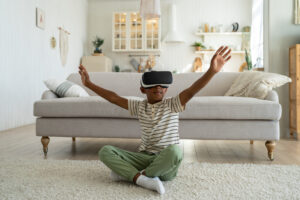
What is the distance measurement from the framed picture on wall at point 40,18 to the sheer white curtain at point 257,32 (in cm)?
403

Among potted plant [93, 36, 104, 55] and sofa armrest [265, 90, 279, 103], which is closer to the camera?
sofa armrest [265, 90, 279, 103]

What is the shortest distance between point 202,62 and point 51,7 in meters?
3.67

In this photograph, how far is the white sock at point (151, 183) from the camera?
58.7 inches

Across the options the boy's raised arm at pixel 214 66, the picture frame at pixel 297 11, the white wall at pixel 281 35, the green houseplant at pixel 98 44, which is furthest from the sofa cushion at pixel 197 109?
the green houseplant at pixel 98 44

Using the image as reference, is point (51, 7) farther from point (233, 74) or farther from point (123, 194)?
point (123, 194)

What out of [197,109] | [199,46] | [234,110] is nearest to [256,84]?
[234,110]

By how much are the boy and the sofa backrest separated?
155 centimetres

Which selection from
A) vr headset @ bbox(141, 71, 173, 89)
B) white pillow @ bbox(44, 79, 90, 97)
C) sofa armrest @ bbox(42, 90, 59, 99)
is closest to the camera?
vr headset @ bbox(141, 71, 173, 89)

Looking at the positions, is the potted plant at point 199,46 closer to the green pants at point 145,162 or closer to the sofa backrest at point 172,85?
the sofa backrest at point 172,85

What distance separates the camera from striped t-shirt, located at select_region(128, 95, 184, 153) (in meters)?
1.64

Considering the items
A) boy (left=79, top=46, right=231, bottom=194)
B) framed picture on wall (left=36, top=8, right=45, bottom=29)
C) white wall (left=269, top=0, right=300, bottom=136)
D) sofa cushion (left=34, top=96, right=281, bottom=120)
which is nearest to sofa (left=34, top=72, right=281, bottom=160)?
sofa cushion (left=34, top=96, right=281, bottom=120)

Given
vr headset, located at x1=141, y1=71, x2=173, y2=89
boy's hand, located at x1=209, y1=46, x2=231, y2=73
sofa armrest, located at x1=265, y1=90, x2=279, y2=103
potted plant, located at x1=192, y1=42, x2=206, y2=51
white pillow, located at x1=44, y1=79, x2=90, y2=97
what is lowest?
sofa armrest, located at x1=265, y1=90, x2=279, y2=103

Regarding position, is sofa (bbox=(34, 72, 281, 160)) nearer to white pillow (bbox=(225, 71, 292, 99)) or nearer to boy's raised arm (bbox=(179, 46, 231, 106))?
white pillow (bbox=(225, 71, 292, 99))

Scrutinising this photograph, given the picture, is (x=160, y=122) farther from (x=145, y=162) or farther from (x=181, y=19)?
(x=181, y=19)
